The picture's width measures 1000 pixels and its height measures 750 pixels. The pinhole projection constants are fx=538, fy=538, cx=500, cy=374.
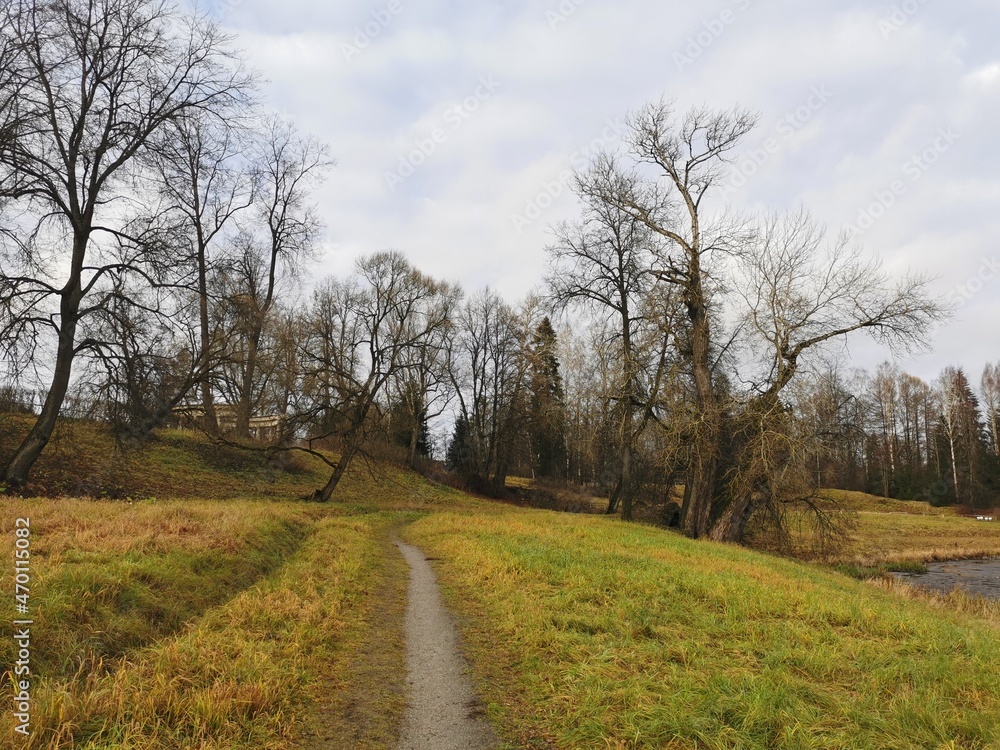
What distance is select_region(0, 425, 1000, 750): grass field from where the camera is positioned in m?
4.02

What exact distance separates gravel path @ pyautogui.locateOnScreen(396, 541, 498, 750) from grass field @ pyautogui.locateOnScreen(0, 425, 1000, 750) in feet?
0.58

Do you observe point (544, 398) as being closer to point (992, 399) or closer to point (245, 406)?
point (245, 406)

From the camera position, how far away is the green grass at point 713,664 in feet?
13.2

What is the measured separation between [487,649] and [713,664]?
2.49 metres

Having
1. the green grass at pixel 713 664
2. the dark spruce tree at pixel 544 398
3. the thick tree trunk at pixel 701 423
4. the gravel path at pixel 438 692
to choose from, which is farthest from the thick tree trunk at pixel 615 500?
the gravel path at pixel 438 692

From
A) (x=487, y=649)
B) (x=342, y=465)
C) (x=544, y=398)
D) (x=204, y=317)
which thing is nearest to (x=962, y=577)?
(x=487, y=649)

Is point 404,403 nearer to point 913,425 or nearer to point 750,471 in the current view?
point 750,471

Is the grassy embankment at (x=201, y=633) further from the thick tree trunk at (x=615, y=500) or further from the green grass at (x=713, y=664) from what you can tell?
the thick tree trunk at (x=615, y=500)

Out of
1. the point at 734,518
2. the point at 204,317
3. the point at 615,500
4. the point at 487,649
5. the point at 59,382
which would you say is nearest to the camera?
the point at 487,649

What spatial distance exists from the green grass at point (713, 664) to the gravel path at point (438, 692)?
0.23 m

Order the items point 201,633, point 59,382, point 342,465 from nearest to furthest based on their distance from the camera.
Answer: point 201,633 → point 59,382 → point 342,465

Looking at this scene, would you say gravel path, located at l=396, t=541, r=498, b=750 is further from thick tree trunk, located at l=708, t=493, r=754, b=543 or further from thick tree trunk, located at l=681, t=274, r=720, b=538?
thick tree trunk, located at l=708, t=493, r=754, b=543

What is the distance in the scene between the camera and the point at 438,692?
5.10 meters

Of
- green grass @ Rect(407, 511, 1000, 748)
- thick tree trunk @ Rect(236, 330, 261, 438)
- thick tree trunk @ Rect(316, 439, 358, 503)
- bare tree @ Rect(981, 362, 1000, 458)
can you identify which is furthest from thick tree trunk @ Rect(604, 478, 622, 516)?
bare tree @ Rect(981, 362, 1000, 458)
